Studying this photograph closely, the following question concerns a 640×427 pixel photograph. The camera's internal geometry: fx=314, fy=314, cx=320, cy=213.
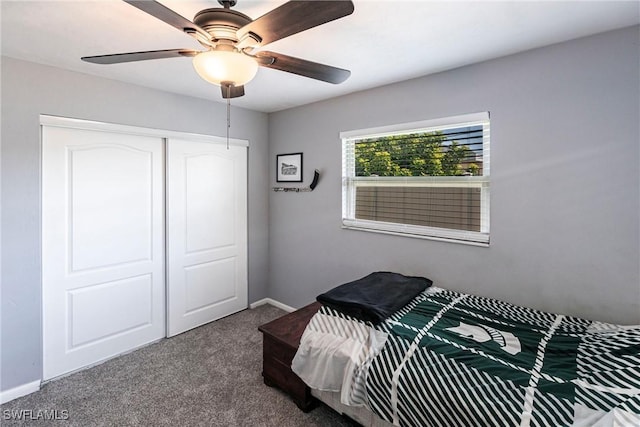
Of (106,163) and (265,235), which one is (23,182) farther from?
(265,235)

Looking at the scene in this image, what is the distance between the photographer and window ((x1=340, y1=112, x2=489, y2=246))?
231 cm

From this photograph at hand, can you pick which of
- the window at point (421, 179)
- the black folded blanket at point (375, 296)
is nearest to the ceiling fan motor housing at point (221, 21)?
the black folded blanket at point (375, 296)

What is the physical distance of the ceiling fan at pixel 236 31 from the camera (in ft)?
3.43

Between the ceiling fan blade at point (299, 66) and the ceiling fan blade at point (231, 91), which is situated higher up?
the ceiling fan blade at point (299, 66)

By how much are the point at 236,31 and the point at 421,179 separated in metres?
1.83

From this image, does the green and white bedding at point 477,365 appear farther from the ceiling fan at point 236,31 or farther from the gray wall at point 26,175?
the gray wall at point 26,175

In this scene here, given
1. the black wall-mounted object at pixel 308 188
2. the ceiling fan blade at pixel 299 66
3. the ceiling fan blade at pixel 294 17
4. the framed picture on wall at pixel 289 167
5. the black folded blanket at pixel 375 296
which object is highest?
the ceiling fan blade at pixel 299 66

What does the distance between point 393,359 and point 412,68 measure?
77.6 inches

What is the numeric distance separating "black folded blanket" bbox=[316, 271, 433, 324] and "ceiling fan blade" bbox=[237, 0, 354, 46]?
1490 millimetres

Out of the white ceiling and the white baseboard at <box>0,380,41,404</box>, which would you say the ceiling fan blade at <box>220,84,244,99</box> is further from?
the white baseboard at <box>0,380,41,404</box>

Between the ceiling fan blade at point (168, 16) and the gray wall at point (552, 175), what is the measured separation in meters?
1.80

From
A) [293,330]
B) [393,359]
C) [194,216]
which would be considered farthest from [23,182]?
[393,359]

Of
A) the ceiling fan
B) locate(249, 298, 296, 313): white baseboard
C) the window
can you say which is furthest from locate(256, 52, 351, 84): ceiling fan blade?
locate(249, 298, 296, 313): white baseboard

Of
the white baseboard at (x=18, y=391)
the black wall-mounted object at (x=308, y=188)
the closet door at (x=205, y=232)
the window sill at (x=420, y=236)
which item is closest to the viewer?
the white baseboard at (x=18, y=391)
